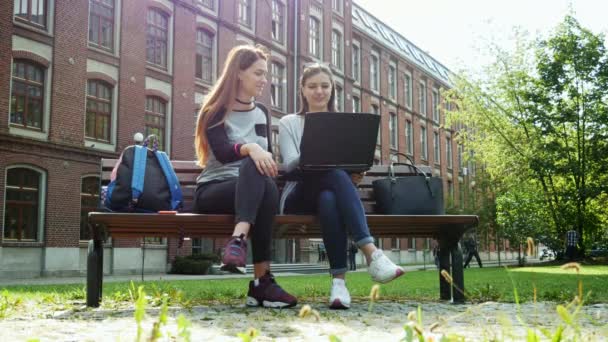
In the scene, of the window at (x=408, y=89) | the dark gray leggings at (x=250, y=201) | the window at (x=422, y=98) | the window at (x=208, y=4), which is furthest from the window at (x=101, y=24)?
the window at (x=422, y=98)

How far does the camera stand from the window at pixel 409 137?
4295 cm

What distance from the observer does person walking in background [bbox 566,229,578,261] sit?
28.7 meters

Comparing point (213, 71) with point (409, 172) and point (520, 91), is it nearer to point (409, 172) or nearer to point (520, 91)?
point (520, 91)

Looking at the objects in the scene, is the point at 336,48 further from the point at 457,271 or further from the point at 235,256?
the point at 235,256

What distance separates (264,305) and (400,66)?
39.0m

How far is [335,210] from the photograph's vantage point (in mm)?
4133

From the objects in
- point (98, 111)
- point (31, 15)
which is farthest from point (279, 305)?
point (98, 111)

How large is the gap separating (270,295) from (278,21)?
27.4 meters

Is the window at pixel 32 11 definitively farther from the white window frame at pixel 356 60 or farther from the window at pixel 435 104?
the window at pixel 435 104

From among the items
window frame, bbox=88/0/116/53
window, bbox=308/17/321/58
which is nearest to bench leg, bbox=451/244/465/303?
window frame, bbox=88/0/116/53

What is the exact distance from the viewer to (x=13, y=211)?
18.1m

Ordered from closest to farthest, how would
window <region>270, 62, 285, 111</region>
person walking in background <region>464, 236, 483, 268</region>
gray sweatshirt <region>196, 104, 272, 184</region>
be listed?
gray sweatshirt <region>196, 104, 272, 184</region> → person walking in background <region>464, 236, 483, 268</region> → window <region>270, 62, 285, 111</region>

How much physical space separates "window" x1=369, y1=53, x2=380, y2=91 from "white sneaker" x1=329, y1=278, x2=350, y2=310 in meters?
35.1

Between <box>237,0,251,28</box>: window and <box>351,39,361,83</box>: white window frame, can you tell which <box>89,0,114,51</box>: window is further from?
<box>351,39,361,83</box>: white window frame
